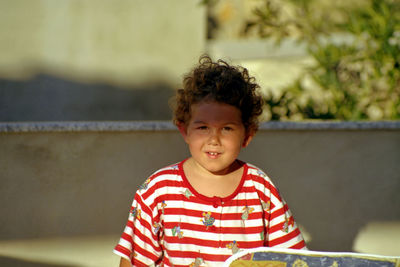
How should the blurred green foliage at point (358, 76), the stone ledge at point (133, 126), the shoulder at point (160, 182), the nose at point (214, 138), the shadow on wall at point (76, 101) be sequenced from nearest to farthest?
the nose at point (214, 138), the shoulder at point (160, 182), the stone ledge at point (133, 126), the blurred green foliage at point (358, 76), the shadow on wall at point (76, 101)

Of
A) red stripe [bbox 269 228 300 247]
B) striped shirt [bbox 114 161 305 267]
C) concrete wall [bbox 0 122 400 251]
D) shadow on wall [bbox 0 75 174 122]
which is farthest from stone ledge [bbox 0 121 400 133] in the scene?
shadow on wall [bbox 0 75 174 122]

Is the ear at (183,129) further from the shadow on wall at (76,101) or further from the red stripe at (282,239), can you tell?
the shadow on wall at (76,101)

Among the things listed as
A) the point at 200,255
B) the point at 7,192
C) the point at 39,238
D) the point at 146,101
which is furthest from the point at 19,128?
the point at 146,101

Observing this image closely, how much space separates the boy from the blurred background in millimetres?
827

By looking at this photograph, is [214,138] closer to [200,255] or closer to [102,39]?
[200,255]

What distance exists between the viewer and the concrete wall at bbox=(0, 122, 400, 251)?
2475mm

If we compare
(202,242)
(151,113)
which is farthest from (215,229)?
(151,113)

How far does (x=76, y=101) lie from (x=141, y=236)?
300cm

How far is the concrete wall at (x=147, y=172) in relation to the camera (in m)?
2.47

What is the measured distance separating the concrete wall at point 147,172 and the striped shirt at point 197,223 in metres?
0.80

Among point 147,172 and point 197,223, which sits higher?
point 147,172

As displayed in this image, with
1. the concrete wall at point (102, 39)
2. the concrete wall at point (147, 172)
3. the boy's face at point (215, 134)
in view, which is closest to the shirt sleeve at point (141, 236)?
the boy's face at point (215, 134)

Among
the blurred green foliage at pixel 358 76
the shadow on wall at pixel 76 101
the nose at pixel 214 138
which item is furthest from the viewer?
the shadow on wall at pixel 76 101

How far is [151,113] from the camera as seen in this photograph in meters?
4.91
